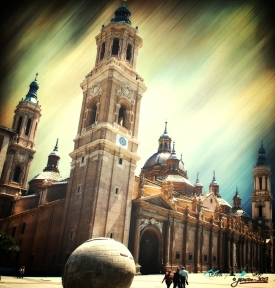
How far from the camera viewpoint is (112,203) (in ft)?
102

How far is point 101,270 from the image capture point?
10.8 metres

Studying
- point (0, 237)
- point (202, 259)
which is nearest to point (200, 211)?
point (202, 259)

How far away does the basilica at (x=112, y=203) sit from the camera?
30.7 meters

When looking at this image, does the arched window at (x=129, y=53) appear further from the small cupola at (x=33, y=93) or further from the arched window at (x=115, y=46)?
the small cupola at (x=33, y=93)

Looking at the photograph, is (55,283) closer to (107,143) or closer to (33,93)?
(107,143)

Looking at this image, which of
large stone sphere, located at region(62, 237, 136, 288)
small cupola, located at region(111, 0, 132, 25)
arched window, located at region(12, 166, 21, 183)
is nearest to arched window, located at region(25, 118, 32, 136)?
arched window, located at region(12, 166, 21, 183)

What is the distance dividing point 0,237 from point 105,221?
1042 centimetres

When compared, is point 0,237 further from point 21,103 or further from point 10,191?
point 21,103

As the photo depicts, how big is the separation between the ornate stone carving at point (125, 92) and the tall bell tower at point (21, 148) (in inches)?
1040

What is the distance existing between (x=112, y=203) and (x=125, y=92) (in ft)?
43.3

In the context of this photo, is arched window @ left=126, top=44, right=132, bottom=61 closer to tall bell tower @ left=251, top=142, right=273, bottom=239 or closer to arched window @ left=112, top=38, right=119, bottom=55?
arched window @ left=112, top=38, right=119, bottom=55

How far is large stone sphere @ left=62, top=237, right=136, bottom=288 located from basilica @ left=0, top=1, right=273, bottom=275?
1724 centimetres

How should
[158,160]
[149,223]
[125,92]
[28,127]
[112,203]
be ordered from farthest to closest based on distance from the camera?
1. [158,160]
2. [28,127]
3. [125,92]
4. [149,223]
5. [112,203]

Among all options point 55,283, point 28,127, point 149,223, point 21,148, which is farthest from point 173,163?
point 55,283
